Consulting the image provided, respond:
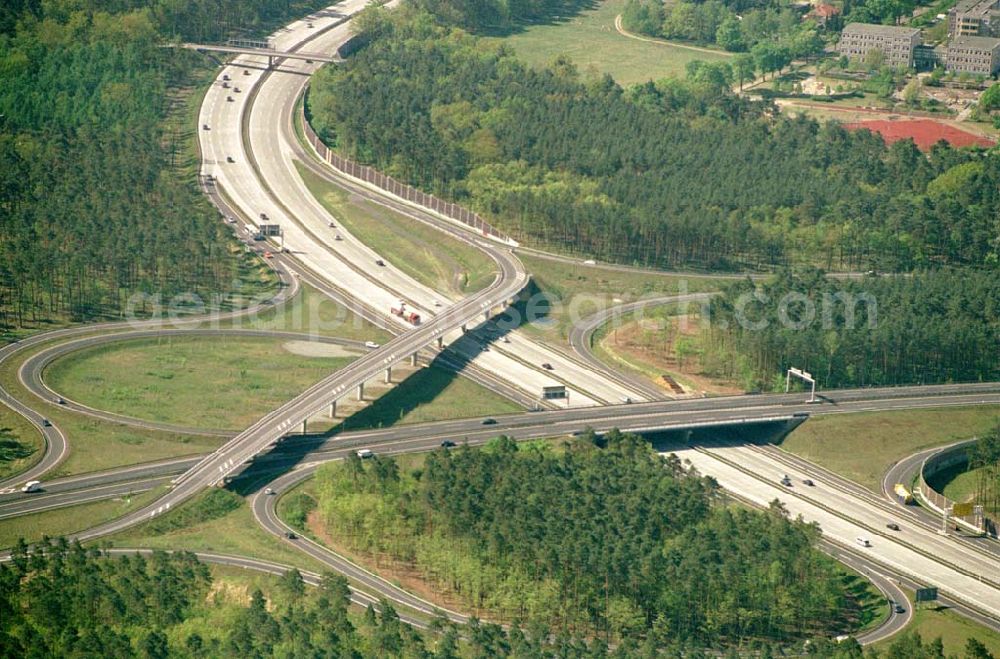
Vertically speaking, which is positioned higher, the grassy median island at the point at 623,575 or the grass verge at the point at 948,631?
the grassy median island at the point at 623,575

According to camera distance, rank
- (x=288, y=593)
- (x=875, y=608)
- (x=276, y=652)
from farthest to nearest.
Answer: (x=875, y=608) → (x=288, y=593) → (x=276, y=652)

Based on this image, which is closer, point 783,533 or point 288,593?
point 288,593

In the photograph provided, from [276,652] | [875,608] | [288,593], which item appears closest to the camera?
[276,652]

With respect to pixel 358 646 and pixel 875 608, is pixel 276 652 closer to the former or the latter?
pixel 358 646

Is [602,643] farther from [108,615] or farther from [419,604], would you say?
[108,615]

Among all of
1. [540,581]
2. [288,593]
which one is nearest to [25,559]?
[288,593]

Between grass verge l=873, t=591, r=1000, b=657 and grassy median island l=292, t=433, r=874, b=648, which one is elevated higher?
grassy median island l=292, t=433, r=874, b=648

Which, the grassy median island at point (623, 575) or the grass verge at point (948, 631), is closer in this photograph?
the grassy median island at point (623, 575)

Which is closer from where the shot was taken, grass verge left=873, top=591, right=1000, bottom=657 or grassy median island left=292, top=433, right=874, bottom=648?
grassy median island left=292, top=433, right=874, bottom=648

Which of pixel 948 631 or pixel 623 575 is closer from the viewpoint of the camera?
pixel 623 575

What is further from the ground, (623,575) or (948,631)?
Answer: (623,575)
